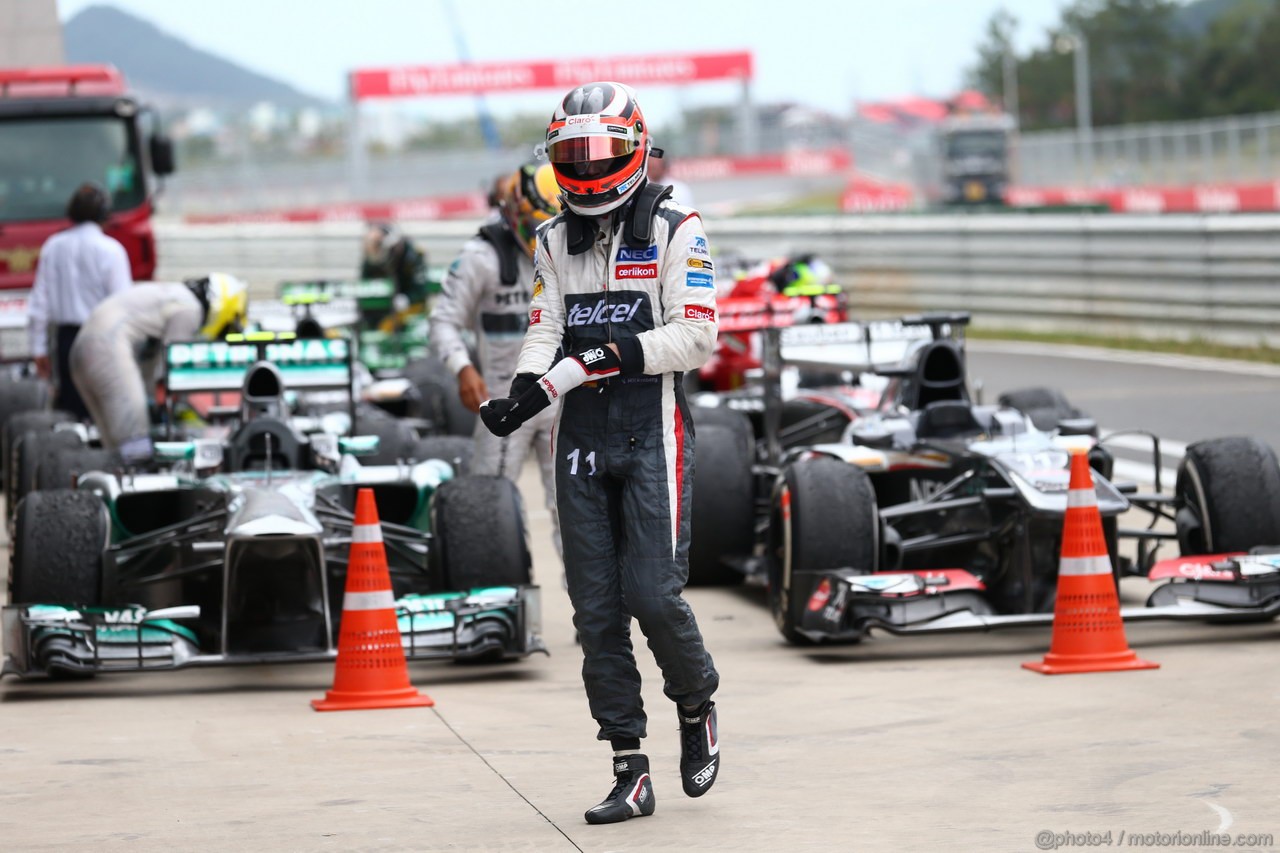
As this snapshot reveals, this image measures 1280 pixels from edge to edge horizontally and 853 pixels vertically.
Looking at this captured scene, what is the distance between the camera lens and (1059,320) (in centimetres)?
2230

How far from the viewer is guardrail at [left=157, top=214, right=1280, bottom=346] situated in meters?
18.8

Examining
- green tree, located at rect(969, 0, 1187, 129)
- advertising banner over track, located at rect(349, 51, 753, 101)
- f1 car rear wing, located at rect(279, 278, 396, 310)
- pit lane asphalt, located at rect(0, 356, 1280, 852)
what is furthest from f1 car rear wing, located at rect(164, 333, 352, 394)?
green tree, located at rect(969, 0, 1187, 129)

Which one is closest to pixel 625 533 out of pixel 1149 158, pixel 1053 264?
pixel 1053 264

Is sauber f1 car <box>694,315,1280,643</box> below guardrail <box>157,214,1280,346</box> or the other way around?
below

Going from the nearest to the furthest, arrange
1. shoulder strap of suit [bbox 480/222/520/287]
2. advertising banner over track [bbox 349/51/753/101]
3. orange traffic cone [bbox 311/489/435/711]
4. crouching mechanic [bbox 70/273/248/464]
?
orange traffic cone [bbox 311/489/435/711] → shoulder strap of suit [bbox 480/222/520/287] → crouching mechanic [bbox 70/273/248/464] → advertising banner over track [bbox 349/51/753/101]

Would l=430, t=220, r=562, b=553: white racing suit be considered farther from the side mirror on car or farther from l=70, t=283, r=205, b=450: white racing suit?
the side mirror on car

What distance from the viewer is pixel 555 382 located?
18.6 feet

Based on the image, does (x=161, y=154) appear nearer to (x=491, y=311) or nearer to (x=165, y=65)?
(x=491, y=311)

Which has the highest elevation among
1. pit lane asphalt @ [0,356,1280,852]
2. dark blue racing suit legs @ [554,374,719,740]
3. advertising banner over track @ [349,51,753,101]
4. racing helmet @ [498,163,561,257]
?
advertising banner over track @ [349,51,753,101]

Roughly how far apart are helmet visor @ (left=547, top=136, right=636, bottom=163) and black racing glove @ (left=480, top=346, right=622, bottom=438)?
55 centimetres

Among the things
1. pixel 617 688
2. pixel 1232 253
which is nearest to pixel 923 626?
pixel 617 688

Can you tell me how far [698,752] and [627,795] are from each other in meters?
0.26

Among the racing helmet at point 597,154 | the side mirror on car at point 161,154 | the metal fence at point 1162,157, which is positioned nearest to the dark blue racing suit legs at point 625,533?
the racing helmet at point 597,154

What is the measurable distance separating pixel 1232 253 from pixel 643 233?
1395 cm
